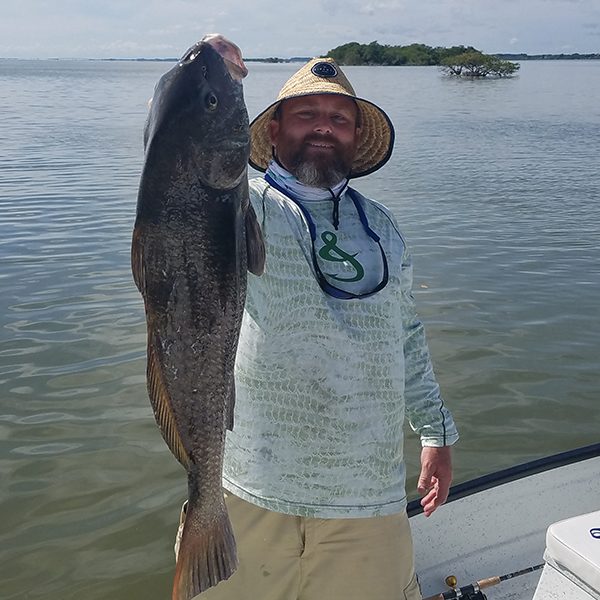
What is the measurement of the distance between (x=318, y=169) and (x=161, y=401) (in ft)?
4.02

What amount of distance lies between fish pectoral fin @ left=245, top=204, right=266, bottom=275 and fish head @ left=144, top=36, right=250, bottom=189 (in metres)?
0.15

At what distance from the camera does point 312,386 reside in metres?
2.65

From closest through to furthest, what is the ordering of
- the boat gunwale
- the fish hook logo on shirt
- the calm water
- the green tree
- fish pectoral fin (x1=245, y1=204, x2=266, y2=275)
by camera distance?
fish pectoral fin (x1=245, y1=204, x2=266, y2=275), the fish hook logo on shirt, the boat gunwale, the calm water, the green tree

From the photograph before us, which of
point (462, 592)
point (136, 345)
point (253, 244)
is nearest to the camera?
point (253, 244)

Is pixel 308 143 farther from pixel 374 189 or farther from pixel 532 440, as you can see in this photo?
pixel 374 189

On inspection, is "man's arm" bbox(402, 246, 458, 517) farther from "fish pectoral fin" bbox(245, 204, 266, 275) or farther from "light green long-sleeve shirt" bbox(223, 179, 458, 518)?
"fish pectoral fin" bbox(245, 204, 266, 275)

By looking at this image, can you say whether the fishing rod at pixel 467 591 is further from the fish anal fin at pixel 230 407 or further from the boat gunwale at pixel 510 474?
the fish anal fin at pixel 230 407

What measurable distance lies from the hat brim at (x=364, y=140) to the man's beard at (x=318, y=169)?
0.18m

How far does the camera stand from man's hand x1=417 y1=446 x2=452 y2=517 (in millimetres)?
3168

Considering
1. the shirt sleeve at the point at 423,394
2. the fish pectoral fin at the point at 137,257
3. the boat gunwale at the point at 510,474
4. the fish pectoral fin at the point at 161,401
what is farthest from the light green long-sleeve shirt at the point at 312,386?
the boat gunwale at the point at 510,474

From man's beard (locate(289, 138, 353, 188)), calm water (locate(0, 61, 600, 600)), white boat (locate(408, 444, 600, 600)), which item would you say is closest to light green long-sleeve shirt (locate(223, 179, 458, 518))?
man's beard (locate(289, 138, 353, 188))

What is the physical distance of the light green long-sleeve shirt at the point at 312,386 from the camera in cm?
265

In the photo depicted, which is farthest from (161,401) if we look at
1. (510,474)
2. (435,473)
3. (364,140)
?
(510,474)

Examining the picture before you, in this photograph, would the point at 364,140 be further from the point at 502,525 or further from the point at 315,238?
the point at 502,525
